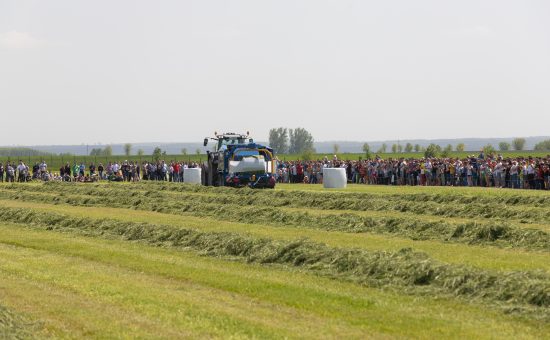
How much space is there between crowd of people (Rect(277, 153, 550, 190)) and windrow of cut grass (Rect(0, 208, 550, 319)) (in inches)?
904

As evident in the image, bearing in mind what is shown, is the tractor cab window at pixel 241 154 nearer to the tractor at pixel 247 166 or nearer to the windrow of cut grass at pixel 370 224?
the tractor at pixel 247 166

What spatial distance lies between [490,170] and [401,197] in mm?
13501

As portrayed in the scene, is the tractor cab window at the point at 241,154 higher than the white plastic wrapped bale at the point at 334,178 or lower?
higher

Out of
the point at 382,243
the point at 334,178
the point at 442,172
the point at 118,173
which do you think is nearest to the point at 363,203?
the point at 382,243

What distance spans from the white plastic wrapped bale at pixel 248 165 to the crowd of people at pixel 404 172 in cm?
782

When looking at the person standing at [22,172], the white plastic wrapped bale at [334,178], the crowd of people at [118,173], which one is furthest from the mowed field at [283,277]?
the person standing at [22,172]

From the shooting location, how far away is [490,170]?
137 feet

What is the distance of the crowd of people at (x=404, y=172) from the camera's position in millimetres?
39406

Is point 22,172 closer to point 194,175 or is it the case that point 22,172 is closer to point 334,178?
point 194,175

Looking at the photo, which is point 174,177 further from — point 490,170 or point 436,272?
point 436,272

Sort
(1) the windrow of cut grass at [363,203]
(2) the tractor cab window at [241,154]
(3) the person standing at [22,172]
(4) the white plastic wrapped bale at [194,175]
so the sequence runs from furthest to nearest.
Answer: (3) the person standing at [22,172]
(4) the white plastic wrapped bale at [194,175]
(2) the tractor cab window at [241,154]
(1) the windrow of cut grass at [363,203]

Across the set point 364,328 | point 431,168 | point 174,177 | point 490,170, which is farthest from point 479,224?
point 174,177

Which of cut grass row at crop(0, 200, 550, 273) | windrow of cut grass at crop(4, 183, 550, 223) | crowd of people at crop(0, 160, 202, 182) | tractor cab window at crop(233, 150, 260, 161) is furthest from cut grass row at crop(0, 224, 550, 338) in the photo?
crowd of people at crop(0, 160, 202, 182)

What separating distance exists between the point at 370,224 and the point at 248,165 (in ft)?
65.7
